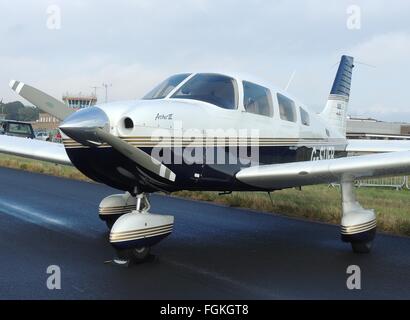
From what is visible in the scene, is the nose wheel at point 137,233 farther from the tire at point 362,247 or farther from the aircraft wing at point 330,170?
the tire at point 362,247

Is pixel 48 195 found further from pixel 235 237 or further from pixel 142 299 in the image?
pixel 142 299

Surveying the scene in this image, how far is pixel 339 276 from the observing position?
18.7ft

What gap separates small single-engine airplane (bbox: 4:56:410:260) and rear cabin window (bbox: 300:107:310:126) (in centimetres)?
15

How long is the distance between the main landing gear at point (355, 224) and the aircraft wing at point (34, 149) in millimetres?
4428

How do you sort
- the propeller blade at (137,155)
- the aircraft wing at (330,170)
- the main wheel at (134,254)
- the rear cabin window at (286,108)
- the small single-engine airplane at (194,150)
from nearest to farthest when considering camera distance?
the propeller blade at (137,155) → the small single-engine airplane at (194,150) → the main wheel at (134,254) → the aircraft wing at (330,170) → the rear cabin window at (286,108)

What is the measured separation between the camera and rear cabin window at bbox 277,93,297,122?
25.6ft

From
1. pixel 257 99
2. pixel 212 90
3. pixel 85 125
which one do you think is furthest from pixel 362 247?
pixel 85 125

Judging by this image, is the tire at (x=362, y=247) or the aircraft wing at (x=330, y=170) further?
the tire at (x=362, y=247)

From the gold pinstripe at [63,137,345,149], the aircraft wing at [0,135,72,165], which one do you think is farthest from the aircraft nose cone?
the aircraft wing at [0,135,72,165]

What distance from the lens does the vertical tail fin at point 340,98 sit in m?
11.9

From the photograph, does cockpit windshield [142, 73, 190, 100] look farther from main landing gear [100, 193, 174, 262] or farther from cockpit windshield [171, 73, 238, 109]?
main landing gear [100, 193, 174, 262]

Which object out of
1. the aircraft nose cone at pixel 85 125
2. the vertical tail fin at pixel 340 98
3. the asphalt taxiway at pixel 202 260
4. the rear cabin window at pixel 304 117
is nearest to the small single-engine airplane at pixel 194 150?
the aircraft nose cone at pixel 85 125
